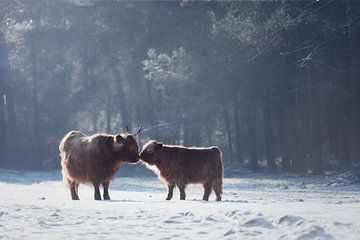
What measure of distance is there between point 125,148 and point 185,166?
5.09 ft

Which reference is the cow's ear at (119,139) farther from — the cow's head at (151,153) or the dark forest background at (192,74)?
the dark forest background at (192,74)

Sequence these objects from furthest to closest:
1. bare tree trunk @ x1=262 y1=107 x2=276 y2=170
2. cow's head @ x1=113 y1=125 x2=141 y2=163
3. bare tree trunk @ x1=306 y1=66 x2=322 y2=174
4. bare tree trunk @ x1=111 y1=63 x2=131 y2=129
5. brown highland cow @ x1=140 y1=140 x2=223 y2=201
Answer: bare tree trunk @ x1=111 y1=63 x2=131 y2=129, bare tree trunk @ x1=262 y1=107 x2=276 y2=170, bare tree trunk @ x1=306 y1=66 x2=322 y2=174, brown highland cow @ x1=140 y1=140 x2=223 y2=201, cow's head @ x1=113 y1=125 x2=141 y2=163

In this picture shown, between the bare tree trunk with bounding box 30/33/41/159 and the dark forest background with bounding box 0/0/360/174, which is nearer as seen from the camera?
the dark forest background with bounding box 0/0/360/174

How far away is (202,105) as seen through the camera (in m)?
48.1

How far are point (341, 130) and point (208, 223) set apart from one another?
36.7 m

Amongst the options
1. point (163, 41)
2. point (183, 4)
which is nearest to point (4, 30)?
point (163, 41)

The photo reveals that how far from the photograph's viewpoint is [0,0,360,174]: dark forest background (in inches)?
1539

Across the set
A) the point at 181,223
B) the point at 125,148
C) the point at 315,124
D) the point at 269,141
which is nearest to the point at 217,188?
the point at 125,148

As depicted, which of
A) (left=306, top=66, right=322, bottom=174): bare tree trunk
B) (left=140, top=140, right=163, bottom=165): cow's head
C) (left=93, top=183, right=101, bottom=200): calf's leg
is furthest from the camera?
(left=306, top=66, right=322, bottom=174): bare tree trunk

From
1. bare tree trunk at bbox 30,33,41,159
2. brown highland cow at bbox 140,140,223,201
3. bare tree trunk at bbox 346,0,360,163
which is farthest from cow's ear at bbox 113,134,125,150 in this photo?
bare tree trunk at bbox 30,33,41,159

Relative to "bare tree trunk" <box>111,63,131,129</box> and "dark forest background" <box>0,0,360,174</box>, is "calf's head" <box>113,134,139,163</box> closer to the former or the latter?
"dark forest background" <box>0,0,360,174</box>

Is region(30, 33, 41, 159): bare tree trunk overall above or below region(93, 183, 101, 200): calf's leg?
above

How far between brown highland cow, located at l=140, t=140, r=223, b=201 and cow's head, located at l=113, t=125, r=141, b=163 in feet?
3.11

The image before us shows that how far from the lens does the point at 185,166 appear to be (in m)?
Result: 17.5
